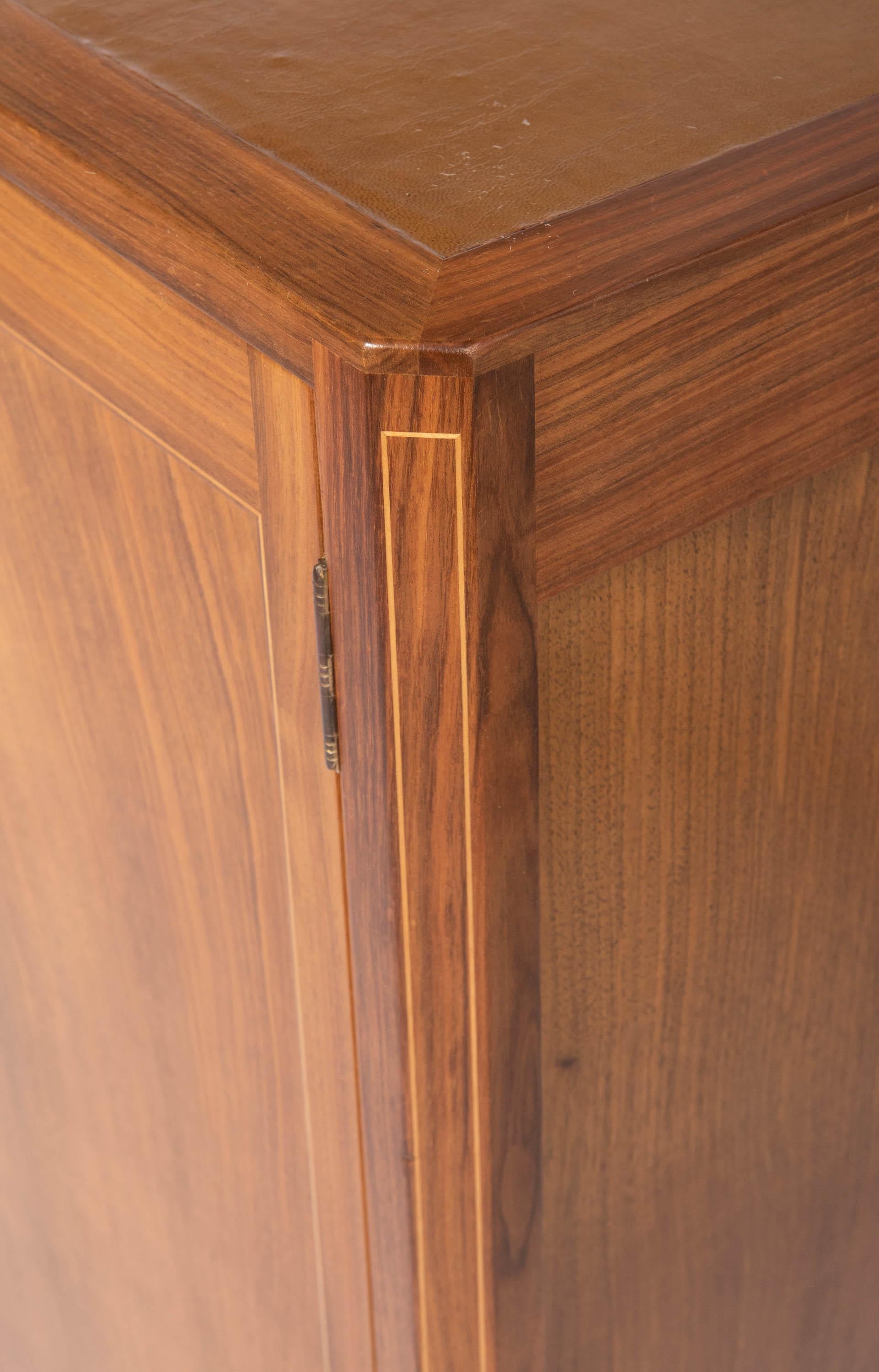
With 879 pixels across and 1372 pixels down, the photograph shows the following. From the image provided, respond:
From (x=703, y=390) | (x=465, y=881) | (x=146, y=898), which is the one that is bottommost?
(x=146, y=898)

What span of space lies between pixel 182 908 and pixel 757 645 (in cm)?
25

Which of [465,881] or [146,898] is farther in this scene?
[146,898]

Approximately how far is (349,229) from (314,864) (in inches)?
8.4

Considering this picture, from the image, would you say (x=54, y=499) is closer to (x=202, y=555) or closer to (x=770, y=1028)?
(x=202, y=555)

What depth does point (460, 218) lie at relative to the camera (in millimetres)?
424

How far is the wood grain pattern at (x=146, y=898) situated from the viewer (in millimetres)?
532

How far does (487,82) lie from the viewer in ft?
1.65

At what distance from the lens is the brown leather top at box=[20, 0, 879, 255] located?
0.44m

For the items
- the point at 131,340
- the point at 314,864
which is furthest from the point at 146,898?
the point at 131,340

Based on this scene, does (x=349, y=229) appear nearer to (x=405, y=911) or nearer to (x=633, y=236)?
(x=633, y=236)

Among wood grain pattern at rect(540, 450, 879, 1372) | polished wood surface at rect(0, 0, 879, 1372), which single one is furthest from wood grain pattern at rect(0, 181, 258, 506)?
wood grain pattern at rect(540, 450, 879, 1372)

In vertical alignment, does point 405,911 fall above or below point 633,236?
below

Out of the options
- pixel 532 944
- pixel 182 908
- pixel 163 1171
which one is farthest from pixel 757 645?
pixel 163 1171

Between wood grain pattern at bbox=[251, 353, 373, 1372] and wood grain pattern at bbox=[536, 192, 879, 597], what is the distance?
2.9 inches
